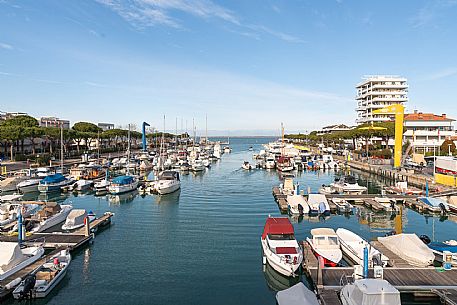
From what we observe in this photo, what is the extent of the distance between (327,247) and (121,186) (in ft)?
107

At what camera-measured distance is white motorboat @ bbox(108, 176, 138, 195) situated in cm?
4797

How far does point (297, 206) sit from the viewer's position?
119 ft

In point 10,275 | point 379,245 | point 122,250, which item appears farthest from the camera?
point 122,250

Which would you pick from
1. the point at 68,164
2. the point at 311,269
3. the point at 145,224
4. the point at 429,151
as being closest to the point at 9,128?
the point at 68,164

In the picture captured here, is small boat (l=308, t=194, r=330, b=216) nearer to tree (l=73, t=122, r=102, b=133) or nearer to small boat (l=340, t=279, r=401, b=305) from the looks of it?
small boat (l=340, t=279, r=401, b=305)

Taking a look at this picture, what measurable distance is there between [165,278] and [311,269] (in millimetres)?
8135

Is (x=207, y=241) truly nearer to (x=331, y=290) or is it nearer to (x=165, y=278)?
(x=165, y=278)

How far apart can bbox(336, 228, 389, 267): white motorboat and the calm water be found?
14.3ft

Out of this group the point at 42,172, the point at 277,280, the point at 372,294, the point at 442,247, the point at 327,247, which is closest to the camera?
the point at 372,294

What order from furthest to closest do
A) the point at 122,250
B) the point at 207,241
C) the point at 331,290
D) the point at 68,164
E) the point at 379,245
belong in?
the point at 68,164 → the point at 207,241 → the point at 122,250 → the point at 379,245 → the point at 331,290

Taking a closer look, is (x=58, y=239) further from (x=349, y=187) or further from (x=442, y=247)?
(x=349, y=187)

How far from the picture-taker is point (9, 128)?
245ft

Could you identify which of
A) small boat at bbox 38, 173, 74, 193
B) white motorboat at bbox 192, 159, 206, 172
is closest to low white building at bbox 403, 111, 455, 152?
white motorboat at bbox 192, 159, 206, 172

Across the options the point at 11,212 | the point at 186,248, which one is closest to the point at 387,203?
the point at 186,248
